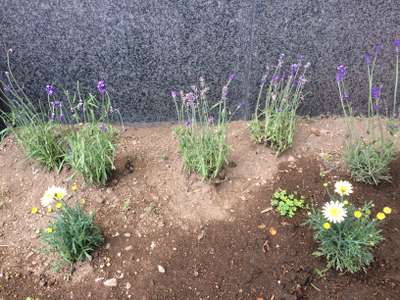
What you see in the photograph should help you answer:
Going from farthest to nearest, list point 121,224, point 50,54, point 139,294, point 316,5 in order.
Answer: point 50,54 < point 316,5 < point 121,224 < point 139,294

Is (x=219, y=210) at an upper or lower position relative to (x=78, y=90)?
lower

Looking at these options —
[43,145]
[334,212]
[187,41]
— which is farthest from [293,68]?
[43,145]

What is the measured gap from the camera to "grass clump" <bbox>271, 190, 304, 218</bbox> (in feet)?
8.17

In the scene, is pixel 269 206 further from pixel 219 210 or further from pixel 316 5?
pixel 316 5

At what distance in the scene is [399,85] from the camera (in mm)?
3215

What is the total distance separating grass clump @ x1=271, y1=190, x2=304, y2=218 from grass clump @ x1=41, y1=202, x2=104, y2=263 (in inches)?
42.2

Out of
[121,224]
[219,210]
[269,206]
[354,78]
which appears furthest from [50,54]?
[354,78]

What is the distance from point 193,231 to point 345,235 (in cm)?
86

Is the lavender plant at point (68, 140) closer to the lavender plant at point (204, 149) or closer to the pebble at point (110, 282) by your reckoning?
the lavender plant at point (204, 149)

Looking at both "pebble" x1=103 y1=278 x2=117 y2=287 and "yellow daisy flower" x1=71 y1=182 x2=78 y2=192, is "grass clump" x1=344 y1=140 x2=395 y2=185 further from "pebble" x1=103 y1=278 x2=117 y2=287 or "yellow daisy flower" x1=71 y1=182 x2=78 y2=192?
"yellow daisy flower" x1=71 y1=182 x2=78 y2=192

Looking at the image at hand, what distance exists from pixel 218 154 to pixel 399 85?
1638 millimetres

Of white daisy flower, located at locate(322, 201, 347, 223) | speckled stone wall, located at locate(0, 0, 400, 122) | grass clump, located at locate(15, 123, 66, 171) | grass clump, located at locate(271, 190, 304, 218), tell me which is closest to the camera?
white daisy flower, located at locate(322, 201, 347, 223)

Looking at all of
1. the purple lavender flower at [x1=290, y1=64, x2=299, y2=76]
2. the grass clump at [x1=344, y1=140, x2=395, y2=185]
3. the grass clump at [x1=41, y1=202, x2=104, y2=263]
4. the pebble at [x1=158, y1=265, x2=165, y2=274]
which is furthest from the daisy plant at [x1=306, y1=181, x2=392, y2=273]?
the grass clump at [x1=41, y1=202, x2=104, y2=263]

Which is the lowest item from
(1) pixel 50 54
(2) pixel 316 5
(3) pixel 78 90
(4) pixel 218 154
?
(4) pixel 218 154
